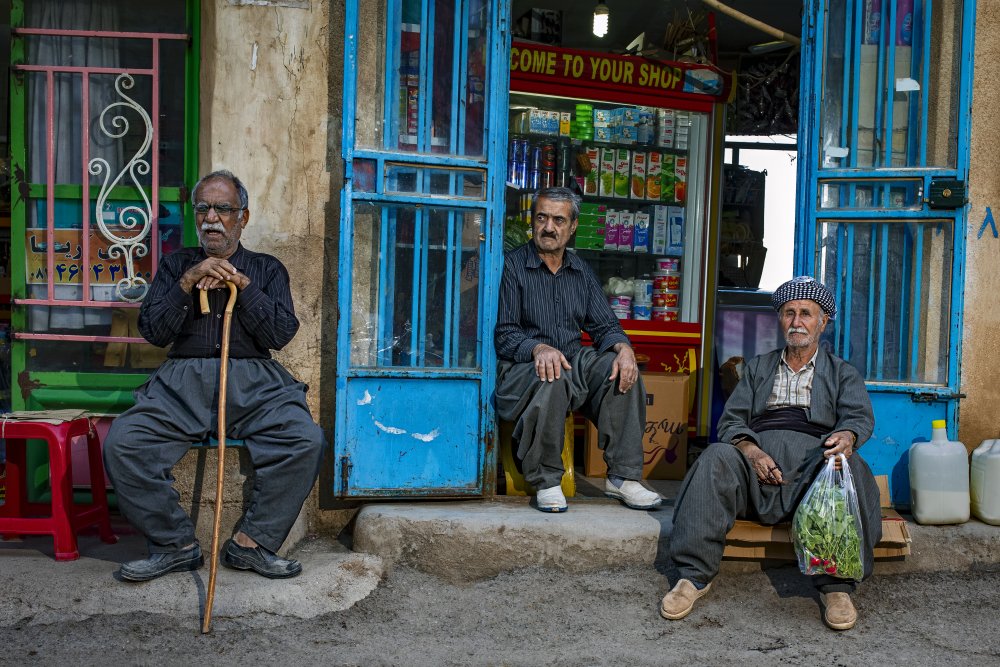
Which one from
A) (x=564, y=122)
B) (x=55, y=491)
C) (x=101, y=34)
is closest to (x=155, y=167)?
(x=101, y=34)

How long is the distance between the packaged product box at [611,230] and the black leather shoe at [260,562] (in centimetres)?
360

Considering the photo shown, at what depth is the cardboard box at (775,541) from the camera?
384cm

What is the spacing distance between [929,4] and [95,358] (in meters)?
4.07

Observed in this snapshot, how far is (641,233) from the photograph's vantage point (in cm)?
680

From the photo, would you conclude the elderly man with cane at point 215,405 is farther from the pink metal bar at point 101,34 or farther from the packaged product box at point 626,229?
the packaged product box at point 626,229

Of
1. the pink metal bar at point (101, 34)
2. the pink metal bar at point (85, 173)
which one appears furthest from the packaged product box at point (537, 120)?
the pink metal bar at point (85, 173)

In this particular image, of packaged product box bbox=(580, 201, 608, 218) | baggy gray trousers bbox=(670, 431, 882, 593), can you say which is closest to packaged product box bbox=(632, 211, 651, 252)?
packaged product box bbox=(580, 201, 608, 218)

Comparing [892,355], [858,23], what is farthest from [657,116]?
[892,355]

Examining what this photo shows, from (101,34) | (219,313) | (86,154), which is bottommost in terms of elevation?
(219,313)

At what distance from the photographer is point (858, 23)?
4.54m

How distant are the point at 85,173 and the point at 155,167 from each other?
318 millimetres

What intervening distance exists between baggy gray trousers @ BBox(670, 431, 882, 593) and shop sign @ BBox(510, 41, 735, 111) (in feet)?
10.9

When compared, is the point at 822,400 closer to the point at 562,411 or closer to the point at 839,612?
the point at 839,612

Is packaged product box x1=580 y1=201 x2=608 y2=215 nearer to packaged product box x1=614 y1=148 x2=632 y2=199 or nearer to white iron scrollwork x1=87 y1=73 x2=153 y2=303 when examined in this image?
packaged product box x1=614 y1=148 x2=632 y2=199
